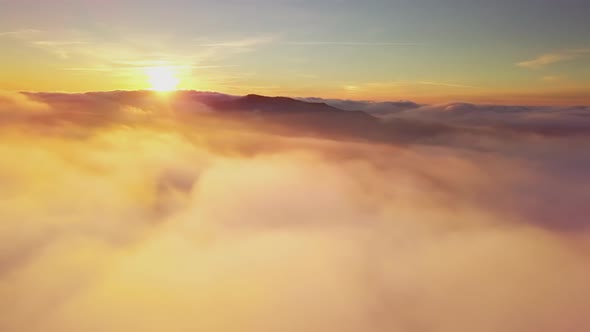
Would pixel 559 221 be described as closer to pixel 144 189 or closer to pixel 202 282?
pixel 202 282

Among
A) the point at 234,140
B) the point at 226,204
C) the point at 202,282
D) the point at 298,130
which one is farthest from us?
the point at 298,130

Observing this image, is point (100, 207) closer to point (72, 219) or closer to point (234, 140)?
point (72, 219)

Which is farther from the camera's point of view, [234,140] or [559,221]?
[234,140]

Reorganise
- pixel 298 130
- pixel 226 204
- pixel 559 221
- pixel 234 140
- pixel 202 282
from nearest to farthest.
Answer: pixel 202 282
pixel 559 221
pixel 226 204
pixel 234 140
pixel 298 130

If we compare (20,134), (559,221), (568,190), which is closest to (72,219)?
(20,134)

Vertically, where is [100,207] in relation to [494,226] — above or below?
above

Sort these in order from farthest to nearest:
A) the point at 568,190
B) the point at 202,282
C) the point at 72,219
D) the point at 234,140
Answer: the point at 234,140
the point at 568,190
the point at 72,219
the point at 202,282

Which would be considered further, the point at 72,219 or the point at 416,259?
the point at 416,259

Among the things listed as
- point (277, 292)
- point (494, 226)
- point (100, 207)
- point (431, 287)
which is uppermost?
point (100, 207)

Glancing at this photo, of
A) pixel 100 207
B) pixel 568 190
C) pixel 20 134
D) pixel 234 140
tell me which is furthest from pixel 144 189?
pixel 568 190
